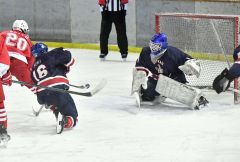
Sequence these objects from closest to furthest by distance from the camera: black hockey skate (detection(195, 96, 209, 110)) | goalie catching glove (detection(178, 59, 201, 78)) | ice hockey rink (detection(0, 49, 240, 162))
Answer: ice hockey rink (detection(0, 49, 240, 162)) < goalie catching glove (detection(178, 59, 201, 78)) < black hockey skate (detection(195, 96, 209, 110))

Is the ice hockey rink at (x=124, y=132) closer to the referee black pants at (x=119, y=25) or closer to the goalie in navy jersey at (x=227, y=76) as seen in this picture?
the goalie in navy jersey at (x=227, y=76)

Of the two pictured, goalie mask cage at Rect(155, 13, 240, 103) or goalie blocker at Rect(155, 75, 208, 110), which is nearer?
goalie blocker at Rect(155, 75, 208, 110)

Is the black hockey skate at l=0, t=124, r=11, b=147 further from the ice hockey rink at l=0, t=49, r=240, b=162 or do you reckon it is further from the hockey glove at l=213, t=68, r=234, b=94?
the hockey glove at l=213, t=68, r=234, b=94

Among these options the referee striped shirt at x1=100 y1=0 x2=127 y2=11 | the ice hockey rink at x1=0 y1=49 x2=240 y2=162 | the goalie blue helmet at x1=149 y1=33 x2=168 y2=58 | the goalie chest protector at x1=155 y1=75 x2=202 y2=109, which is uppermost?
the referee striped shirt at x1=100 y1=0 x2=127 y2=11

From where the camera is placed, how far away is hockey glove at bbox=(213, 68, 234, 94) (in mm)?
5539

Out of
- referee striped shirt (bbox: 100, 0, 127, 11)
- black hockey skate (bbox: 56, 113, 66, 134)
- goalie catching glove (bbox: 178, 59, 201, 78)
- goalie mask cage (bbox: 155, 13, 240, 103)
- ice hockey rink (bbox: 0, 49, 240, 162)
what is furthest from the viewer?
referee striped shirt (bbox: 100, 0, 127, 11)

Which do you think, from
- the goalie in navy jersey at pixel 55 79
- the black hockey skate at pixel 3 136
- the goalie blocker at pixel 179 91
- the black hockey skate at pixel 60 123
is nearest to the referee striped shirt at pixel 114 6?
the goalie blocker at pixel 179 91

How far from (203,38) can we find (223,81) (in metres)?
0.88

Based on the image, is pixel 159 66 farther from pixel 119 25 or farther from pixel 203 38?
pixel 119 25

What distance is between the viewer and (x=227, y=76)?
553cm

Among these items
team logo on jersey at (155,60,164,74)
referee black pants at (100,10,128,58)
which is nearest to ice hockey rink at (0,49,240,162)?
team logo on jersey at (155,60,164,74)

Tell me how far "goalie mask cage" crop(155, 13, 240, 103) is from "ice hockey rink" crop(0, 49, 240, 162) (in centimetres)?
24

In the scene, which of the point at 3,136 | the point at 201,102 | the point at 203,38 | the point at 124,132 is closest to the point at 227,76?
the point at 201,102

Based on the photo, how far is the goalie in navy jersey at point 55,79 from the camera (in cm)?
490
